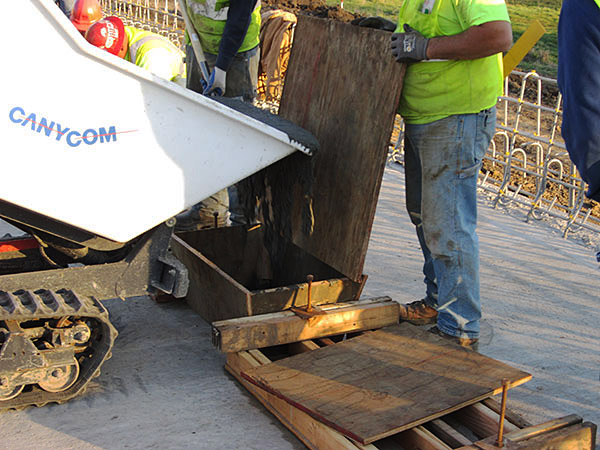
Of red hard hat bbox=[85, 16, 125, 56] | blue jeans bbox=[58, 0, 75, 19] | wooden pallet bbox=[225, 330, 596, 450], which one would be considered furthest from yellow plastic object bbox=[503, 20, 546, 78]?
blue jeans bbox=[58, 0, 75, 19]

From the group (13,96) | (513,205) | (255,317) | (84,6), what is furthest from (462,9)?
(513,205)

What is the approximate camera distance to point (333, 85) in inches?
165

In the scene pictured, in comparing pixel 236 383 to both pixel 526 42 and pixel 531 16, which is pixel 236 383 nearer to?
pixel 526 42

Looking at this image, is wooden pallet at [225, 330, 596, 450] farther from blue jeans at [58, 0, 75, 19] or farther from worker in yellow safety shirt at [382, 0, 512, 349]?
blue jeans at [58, 0, 75, 19]

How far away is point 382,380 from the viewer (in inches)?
128

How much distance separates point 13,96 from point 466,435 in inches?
96.2

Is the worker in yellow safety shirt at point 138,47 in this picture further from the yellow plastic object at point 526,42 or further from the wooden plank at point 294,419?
the yellow plastic object at point 526,42

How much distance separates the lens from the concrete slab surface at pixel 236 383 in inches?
123

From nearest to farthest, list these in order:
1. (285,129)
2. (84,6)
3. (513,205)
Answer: (285,129)
(84,6)
(513,205)

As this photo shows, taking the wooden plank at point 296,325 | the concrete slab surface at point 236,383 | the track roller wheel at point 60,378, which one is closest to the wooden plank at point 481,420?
the concrete slab surface at point 236,383

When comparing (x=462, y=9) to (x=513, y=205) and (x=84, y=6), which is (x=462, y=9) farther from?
(x=513, y=205)

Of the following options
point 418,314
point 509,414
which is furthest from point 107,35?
point 509,414

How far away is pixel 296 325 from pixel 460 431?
948 mm

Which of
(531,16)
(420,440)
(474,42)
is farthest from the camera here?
(531,16)
